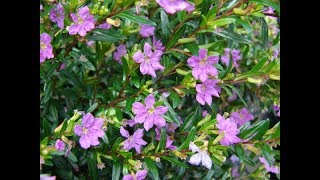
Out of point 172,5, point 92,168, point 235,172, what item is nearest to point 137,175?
point 92,168

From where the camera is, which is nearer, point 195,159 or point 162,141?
point 195,159

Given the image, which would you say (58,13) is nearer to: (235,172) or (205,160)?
(205,160)

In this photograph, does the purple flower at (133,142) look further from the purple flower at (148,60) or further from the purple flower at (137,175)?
the purple flower at (148,60)

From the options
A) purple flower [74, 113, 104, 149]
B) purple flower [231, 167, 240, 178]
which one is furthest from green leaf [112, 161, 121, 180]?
purple flower [231, 167, 240, 178]

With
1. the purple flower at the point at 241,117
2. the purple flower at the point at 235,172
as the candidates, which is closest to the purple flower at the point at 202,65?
the purple flower at the point at 241,117

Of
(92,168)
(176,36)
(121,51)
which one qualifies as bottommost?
(92,168)

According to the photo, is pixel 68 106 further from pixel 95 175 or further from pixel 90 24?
pixel 90 24
